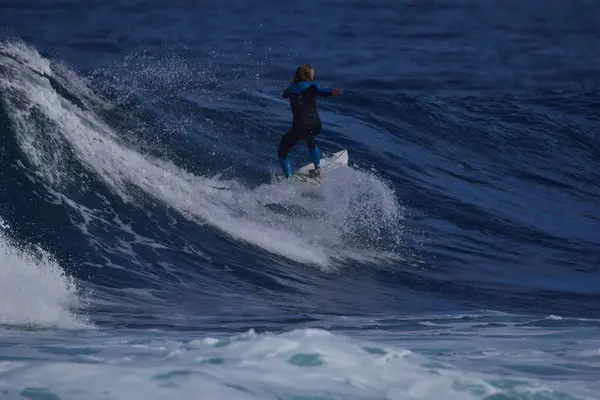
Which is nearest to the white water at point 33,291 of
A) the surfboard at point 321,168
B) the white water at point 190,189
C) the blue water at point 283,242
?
the blue water at point 283,242

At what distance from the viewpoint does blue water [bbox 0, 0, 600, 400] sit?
4.61 metres

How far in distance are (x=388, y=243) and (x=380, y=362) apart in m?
5.35

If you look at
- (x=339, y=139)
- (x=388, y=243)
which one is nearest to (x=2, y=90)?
(x=388, y=243)

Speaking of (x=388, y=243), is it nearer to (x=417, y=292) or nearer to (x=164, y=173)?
(x=417, y=292)

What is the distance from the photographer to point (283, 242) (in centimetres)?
925

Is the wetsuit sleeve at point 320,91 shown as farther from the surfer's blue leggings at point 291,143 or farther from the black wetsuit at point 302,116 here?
the surfer's blue leggings at point 291,143

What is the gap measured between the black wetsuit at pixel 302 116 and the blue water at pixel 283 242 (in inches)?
16.6

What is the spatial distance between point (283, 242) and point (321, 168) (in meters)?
1.54

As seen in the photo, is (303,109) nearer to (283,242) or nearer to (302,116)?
(302,116)

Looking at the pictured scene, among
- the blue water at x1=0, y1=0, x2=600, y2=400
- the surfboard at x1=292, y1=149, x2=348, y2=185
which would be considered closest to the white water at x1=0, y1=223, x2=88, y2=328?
the blue water at x1=0, y1=0, x2=600, y2=400

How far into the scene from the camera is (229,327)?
6.74 metres

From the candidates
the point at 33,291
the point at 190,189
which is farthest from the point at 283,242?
the point at 33,291

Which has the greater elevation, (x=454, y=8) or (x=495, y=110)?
(x=454, y=8)

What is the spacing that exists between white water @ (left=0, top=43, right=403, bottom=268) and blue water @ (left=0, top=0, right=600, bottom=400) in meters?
0.03
